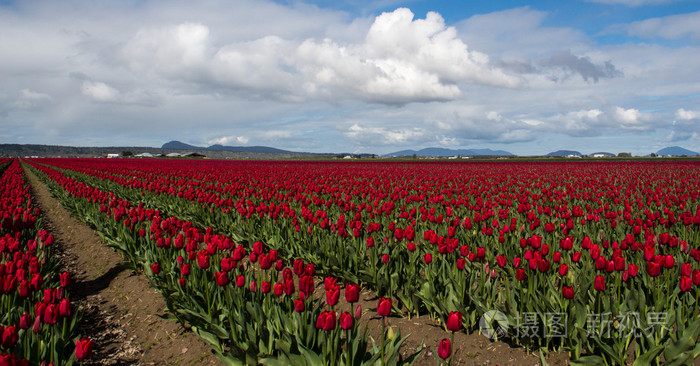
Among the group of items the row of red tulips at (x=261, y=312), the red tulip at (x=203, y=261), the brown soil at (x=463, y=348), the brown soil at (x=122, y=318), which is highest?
the red tulip at (x=203, y=261)

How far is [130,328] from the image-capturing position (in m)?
5.52

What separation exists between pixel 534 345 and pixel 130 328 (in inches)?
202

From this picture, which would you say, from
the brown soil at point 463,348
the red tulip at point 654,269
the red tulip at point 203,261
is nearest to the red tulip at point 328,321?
the brown soil at point 463,348

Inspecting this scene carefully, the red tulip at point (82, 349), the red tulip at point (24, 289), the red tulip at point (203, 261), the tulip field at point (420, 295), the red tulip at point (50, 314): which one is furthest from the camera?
the red tulip at point (203, 261)

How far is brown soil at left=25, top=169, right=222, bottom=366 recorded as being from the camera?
15.6ft

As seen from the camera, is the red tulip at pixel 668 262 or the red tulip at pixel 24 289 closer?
the red tulip at pixel 24 289

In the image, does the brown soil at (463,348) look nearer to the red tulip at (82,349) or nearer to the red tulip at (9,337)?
the red tulip at (82,349)

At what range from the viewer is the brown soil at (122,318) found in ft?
15.6

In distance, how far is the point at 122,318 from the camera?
5836 mm

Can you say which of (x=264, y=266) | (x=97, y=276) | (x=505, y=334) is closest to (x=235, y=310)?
(x=264, y=266)

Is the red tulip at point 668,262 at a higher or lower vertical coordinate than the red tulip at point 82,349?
higher

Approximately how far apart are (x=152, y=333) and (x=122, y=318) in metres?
0.85

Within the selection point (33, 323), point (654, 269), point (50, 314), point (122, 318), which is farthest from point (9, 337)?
point (654, 269)

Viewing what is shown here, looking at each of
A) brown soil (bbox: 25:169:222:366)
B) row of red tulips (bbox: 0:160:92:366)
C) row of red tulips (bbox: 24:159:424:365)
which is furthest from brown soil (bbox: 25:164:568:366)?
row of red tulips (bbox: 0:160:92:366)
